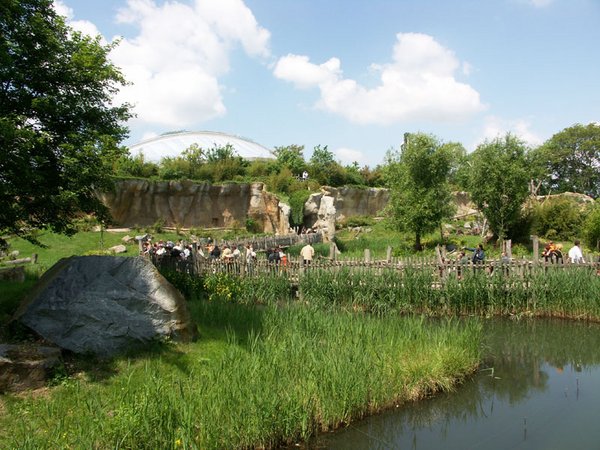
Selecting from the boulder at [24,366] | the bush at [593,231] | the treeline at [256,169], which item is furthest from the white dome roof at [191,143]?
the boulder at [24,366]

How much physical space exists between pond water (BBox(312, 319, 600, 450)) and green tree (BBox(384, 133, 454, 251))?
17.0 meters

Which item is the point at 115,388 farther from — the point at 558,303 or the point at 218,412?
the point at 558,303

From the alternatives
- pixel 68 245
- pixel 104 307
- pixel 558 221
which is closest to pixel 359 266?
pixel 104 307

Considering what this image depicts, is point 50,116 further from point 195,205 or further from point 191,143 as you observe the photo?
point 191,143

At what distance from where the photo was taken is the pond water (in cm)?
648

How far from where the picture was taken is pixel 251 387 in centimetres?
605

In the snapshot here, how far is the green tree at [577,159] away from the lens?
183 ft

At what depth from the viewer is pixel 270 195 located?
3966 centimetres

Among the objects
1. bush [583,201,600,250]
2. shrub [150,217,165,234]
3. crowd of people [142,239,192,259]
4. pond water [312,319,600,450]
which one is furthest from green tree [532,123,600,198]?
pond water [312,319,600,450]

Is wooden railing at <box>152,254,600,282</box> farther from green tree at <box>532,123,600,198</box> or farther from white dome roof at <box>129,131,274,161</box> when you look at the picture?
green tree at <box>532,123,600,198</box>

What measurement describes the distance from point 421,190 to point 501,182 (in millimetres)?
4258

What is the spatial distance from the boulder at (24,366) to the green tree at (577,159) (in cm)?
5749

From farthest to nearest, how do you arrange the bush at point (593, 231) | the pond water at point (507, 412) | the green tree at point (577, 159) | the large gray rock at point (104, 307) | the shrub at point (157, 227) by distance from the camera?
the green tree at point (577, 159), the shrub at point (157, 227), the bush at point (593, 231), the large gray rock at point (104, 307), the pond water at point (507, 412)

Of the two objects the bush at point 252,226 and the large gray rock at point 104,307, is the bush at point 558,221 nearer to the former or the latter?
the bush at point 252,226
